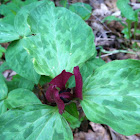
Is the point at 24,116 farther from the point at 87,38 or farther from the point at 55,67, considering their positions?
the point at 87,38

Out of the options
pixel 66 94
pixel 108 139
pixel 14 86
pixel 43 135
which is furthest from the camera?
pixel 108 139

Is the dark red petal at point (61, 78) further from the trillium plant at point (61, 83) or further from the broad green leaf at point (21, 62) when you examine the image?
the broad green leaf at point (21, 62)

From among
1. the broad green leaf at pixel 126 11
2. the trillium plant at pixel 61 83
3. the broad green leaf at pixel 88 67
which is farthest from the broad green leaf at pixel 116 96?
the broad green leaf at pixel 126 11

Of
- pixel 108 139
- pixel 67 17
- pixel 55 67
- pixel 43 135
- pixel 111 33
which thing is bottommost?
pixel 108 139

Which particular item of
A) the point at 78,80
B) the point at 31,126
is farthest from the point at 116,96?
the point at 31,126

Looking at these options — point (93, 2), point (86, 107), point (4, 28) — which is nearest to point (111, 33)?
point (93, 2)

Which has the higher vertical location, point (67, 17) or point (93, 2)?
point (67, 17)

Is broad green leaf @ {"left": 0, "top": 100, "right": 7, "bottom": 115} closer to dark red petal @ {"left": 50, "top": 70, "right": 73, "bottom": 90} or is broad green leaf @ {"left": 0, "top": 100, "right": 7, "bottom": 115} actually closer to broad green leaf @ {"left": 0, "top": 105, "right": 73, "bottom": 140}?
broad green leaf @ {"left": 0, "top": 105, "right": 73, "bottom": 140}
